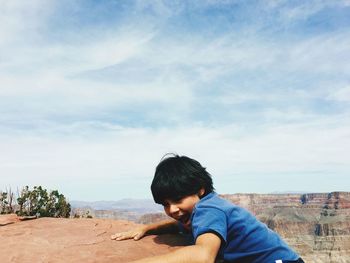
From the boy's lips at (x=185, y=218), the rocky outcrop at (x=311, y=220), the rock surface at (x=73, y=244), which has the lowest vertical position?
the rocky outcrop at (x=311, y=220)

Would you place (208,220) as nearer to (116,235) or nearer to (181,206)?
(181,206)

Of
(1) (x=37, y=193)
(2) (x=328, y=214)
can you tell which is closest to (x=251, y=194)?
(2) (x=328, y=214)

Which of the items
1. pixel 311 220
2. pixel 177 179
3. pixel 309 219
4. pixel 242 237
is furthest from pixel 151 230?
pixel 309 219

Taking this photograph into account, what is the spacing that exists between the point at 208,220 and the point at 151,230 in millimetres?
1683

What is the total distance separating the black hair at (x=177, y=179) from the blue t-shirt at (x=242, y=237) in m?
0.18

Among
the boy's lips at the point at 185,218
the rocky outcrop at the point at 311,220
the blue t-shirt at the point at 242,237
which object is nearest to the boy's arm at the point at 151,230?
the boy's lips at the point at 185,218

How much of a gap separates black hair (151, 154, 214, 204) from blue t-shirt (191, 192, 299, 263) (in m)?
0.18

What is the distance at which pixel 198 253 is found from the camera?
2484 mm

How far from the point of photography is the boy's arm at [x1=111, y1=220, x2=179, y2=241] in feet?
13.4

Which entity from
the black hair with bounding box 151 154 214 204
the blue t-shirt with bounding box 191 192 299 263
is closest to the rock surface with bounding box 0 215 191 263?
the black hair with bounding box 151 154 214 204

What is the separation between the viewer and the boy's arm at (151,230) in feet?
13.4

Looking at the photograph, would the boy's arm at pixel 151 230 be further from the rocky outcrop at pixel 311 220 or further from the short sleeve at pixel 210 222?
the rocky outcrop at pixel 311 220

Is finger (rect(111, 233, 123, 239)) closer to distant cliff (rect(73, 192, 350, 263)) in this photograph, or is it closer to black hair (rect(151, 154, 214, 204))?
black hair (rect(151, 154, 214, 204))

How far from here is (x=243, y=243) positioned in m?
2.99
